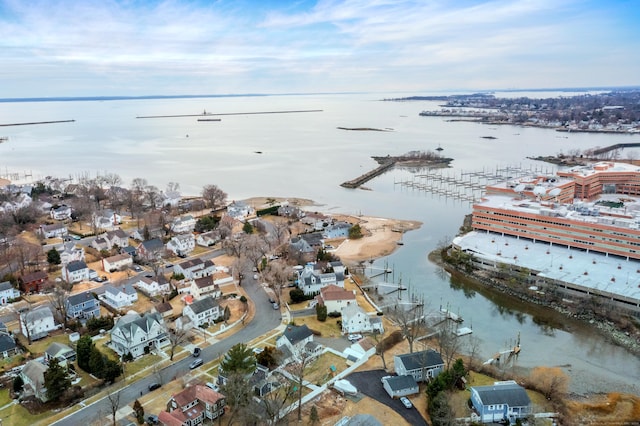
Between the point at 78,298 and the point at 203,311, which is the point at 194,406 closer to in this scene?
the point at 203,311

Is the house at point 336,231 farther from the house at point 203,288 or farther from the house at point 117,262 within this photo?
the house at point 117,262

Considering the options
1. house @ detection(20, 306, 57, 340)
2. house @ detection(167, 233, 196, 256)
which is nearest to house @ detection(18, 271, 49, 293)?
house @ detection(20, 306, 57, 340)

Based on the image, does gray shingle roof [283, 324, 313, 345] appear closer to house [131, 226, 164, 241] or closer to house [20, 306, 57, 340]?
house [20, 306, 57, 340]

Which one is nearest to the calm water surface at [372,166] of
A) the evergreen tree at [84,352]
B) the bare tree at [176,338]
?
the bare tree at [176,338]

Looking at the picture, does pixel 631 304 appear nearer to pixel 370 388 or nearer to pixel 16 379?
pixel 370 388

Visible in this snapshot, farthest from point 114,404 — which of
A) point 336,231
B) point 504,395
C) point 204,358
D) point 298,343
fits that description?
point 336,231

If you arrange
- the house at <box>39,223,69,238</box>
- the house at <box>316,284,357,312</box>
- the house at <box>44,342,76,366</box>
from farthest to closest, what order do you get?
the house at <box>39,223,69,238</box>
the house at <box>316,284,357,312</box>
the house at <box>44,342,76,366</box>
